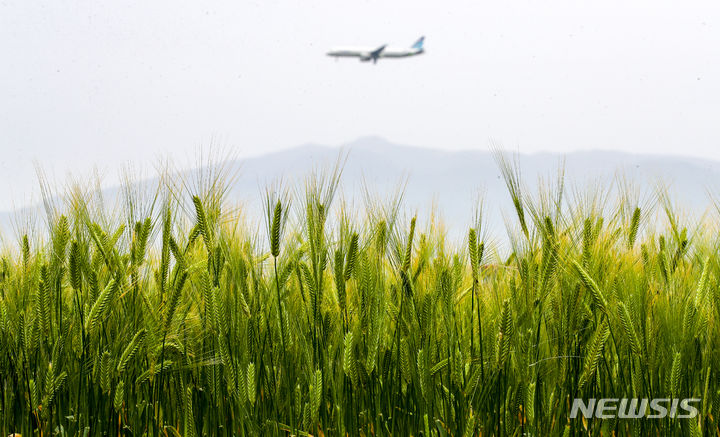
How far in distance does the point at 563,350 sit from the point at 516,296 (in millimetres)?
158

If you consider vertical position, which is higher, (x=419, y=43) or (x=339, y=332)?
(x=419, y=43)

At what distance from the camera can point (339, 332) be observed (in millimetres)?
1687

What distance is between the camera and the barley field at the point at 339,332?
1.59m

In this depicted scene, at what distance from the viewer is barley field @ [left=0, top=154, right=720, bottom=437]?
1.59 meters

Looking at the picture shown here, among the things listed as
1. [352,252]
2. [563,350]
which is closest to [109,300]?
[352,252]

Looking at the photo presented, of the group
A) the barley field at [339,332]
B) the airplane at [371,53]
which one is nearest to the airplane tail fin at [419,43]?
the airplane at [371,53]

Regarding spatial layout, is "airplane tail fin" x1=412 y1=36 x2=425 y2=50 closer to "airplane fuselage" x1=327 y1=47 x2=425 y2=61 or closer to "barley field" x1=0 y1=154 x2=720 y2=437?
"airplane fuselage" x1=327 y1=47 x2=425 y2=61

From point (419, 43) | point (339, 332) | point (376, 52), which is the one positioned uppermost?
point (419, 43)

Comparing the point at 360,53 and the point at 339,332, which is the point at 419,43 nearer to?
Answer: the point at 360,53

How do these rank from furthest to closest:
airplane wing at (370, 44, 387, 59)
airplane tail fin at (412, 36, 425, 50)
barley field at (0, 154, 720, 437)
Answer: airplane tail fin at (412, 36, 425, 50) < airplane wing at (370, 44, 387, 59) < barley field at (0, 154, 720, 437)

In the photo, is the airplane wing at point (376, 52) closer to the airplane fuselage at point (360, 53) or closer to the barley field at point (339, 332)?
the airplane fuselage at point (360, 53)

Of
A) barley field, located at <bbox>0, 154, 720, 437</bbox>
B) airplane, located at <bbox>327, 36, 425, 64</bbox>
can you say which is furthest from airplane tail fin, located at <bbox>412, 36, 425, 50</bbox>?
barley field, located at <bbox>0, 154, 720, 437</bbox>

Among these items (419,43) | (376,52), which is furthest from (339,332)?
(419,43)

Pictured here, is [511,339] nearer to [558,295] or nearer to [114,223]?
[558,295]
